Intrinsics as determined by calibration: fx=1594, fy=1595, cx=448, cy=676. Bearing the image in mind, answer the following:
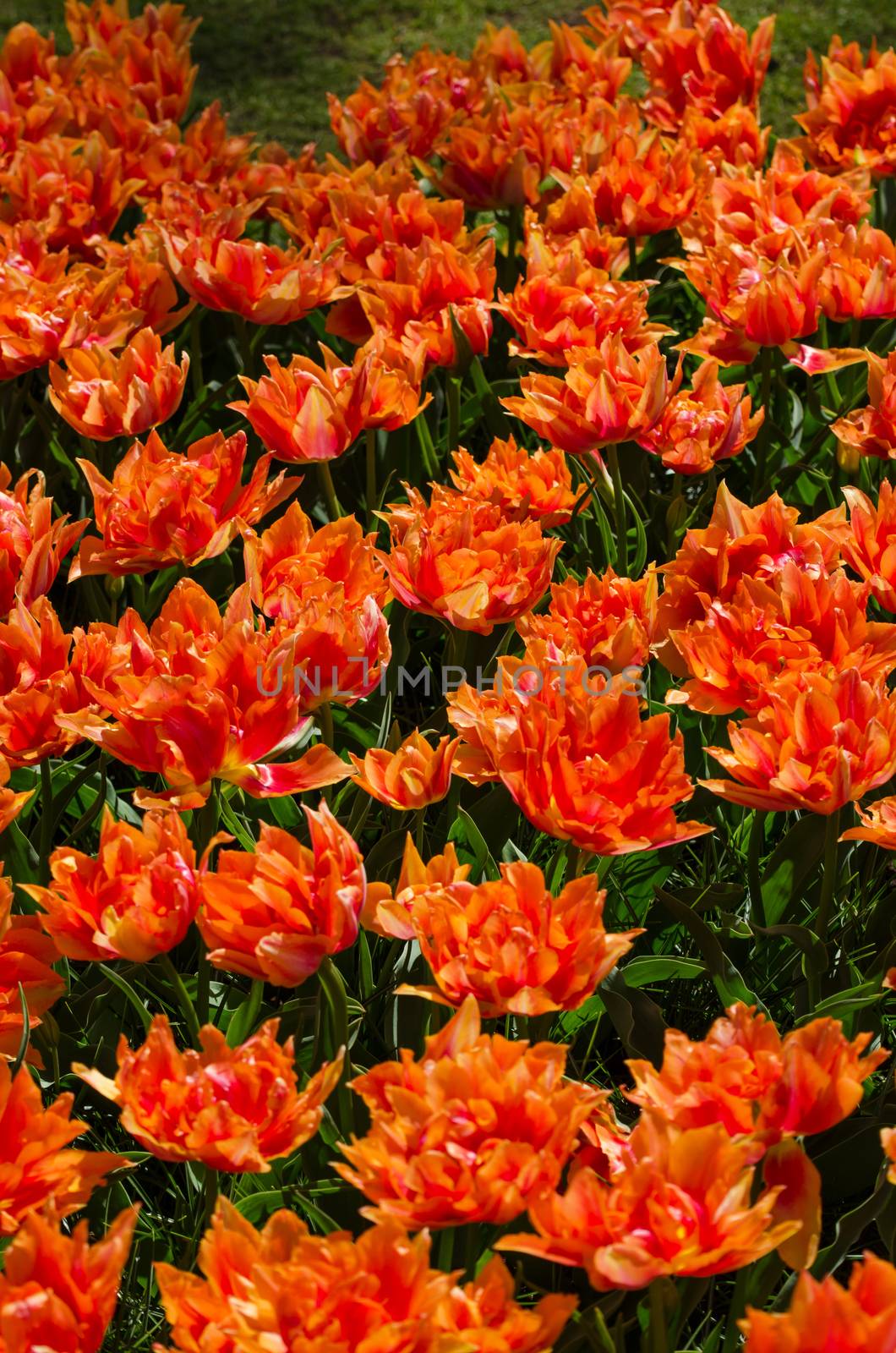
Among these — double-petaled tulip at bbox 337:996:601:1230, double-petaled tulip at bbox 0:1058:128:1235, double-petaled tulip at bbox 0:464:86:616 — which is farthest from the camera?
double-petaled tulip at bbox 0:464:86:616

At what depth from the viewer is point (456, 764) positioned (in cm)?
155

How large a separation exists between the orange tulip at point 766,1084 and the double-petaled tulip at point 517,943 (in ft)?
0.28

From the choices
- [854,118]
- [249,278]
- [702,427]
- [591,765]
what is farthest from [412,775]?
[854,118]

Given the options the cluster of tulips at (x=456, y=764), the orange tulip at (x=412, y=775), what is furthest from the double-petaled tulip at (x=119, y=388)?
the orange tulip at (x=412, y=775)

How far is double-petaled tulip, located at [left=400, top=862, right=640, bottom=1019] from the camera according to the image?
1.24m

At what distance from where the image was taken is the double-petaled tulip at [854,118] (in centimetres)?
286

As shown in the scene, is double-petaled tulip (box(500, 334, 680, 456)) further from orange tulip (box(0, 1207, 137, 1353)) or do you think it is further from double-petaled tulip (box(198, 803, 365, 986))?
orange tulip (box(0, 1207, 137, 1353))

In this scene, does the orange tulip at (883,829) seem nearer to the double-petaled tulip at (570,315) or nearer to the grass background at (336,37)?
the double-petaled tulip at (570,315)

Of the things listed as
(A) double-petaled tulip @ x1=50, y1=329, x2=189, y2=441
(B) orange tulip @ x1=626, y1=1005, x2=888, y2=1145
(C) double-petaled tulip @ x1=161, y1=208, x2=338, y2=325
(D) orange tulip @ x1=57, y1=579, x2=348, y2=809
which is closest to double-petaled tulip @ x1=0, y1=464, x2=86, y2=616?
(A) double-petaled tulip @ x1=50, y1=329, x2=189, y2=441

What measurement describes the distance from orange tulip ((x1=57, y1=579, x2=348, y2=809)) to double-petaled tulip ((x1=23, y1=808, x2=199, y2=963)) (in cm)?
7

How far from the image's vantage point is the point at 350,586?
1.71 metres

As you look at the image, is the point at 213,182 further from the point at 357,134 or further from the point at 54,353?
the point at 54,353

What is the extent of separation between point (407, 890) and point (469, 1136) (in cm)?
30

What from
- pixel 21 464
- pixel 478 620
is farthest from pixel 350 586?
pixel 21 464
